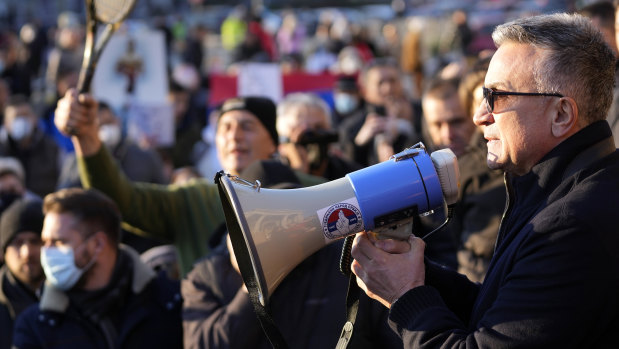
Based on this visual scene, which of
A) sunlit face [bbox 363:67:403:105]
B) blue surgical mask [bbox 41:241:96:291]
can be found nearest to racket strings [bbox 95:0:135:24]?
blue surgical mask [bbox 41:241:96:291]

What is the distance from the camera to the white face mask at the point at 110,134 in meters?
7.07

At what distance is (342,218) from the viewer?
2.11 metres

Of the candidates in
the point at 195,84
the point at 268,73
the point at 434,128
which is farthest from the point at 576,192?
the point at 195,84

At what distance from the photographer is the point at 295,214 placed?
214cm

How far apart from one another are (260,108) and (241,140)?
23 centimetres

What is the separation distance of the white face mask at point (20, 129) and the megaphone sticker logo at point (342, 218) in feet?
23.4

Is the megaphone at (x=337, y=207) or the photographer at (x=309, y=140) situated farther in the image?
the photographer at (x=309, y=140)

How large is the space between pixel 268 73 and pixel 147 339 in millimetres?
4766

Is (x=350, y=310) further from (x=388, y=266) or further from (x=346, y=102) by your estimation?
(x=346, y=102)

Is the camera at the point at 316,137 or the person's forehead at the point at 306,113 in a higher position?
the person's forehead at the point at 306,113

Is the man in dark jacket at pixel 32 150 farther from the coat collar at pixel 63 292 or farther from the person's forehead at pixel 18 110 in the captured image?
the coat collar at pixel 63 292

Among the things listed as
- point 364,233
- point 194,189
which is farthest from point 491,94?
point 194,189

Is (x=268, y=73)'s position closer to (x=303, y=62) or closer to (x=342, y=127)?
(x=342, y=127)

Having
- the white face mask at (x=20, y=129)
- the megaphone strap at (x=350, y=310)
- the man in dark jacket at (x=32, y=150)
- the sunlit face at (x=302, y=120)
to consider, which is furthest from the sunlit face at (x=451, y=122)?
the white face mask at (x=20, y=129)
